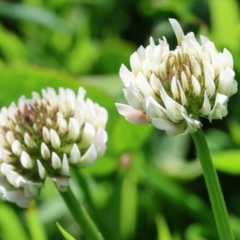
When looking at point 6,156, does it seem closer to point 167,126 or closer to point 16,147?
point 16,147

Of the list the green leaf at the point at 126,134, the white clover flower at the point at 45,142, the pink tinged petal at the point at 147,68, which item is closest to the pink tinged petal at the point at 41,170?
the white clover flower at the point at 45,142

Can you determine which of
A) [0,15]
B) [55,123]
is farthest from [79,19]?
[55,123]

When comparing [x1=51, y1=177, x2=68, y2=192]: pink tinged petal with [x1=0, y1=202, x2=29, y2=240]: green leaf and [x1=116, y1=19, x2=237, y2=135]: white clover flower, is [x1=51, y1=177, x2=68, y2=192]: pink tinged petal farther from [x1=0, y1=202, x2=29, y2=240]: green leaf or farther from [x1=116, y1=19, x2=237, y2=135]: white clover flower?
[x1=0, y1=202, x2=29, y2=240]: green leaf

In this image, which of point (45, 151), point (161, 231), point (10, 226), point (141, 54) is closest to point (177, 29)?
point (141, 54)

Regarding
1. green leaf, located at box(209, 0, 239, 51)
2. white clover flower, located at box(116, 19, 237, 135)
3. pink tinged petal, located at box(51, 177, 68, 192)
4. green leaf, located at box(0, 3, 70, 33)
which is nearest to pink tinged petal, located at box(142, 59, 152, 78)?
white clover flower, located at box(116, 19, 237, 135)

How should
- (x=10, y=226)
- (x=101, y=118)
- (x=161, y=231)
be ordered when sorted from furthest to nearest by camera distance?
(x=10, y=226), (x=161, y=231), (x=101, y=118)

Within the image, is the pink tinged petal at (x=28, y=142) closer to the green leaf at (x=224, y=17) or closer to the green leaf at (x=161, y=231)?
the green leaf at (x=161, y=231)
